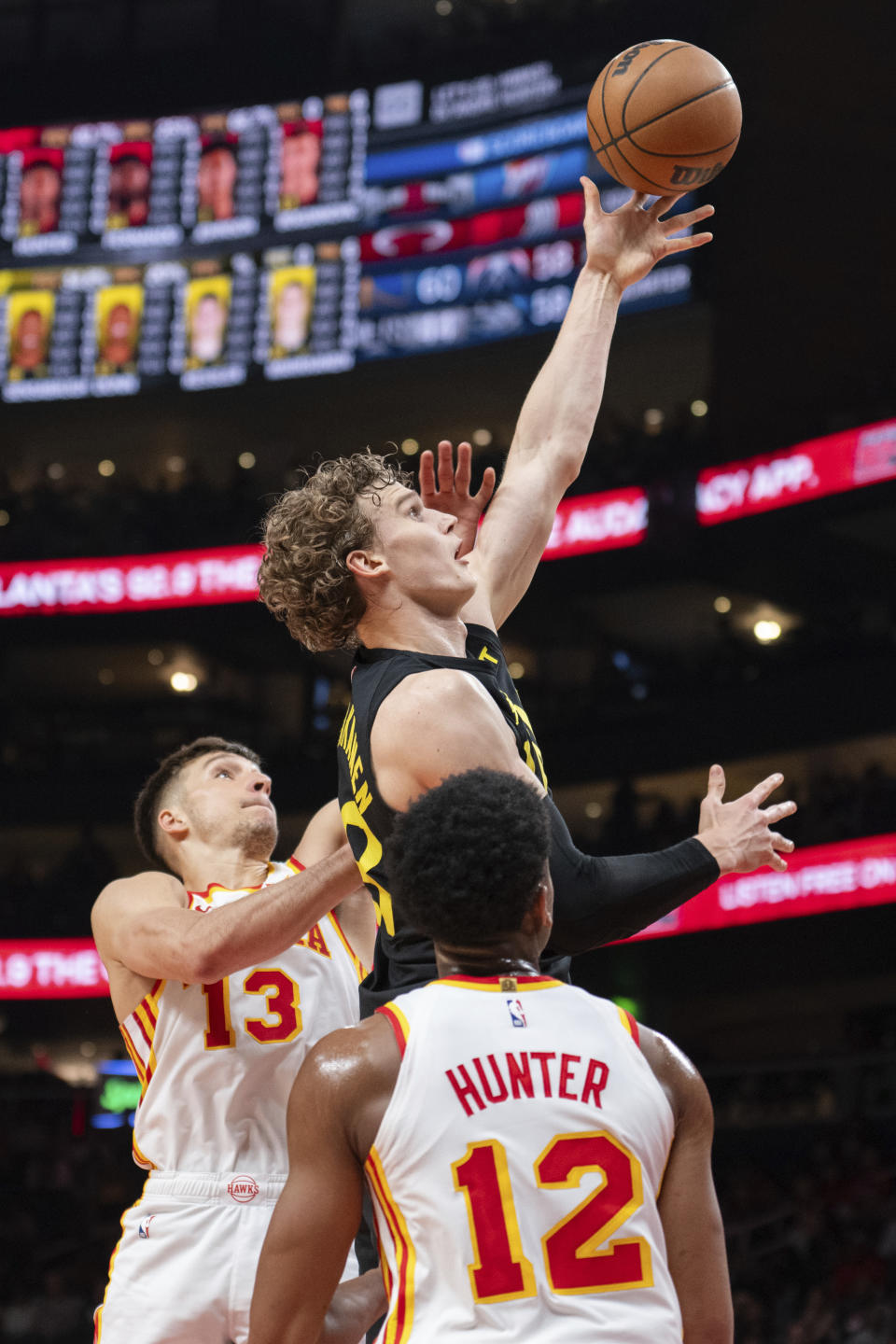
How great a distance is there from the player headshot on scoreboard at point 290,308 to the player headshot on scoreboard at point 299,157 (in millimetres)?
1153

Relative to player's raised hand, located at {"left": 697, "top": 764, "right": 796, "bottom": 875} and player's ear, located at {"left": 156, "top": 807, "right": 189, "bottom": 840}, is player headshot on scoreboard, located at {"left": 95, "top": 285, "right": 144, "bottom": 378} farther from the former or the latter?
player's raised hand, located at {"left": 697, "top": 764, "right": 796, "bottom": 875}

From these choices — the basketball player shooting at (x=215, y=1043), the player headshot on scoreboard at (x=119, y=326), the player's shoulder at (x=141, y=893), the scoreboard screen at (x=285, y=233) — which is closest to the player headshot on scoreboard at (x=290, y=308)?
the scoreboard screen at (x=285, y=233)

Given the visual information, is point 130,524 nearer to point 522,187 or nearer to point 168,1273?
point 522,187

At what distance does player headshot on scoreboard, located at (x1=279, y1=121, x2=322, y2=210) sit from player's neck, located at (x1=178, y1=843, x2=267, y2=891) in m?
16.5

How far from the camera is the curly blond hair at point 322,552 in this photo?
9.97 feet

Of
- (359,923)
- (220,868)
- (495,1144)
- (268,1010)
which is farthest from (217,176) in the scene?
(495,1144)

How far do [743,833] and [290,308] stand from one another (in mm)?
17441

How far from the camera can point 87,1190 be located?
1556 centimetres

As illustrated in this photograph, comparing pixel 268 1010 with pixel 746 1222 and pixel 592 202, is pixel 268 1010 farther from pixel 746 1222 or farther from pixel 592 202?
pixel 746 1222

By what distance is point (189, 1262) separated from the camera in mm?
3469

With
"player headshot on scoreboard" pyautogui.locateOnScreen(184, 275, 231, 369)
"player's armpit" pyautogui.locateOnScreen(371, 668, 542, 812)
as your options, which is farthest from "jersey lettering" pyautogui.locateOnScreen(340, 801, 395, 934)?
"player headshot on scoreboard" pyautogui.locateOnScreen(184, 275, 231, 369)

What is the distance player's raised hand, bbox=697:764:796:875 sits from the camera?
2697 millimetres

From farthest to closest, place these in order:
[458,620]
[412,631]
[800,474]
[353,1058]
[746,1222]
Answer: [800,474] → [746,1222] → [458,620] → [412,631] → [353,1058]

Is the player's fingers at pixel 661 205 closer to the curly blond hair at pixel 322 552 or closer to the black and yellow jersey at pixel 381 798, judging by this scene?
the curly blond hair at pixel 322 552
